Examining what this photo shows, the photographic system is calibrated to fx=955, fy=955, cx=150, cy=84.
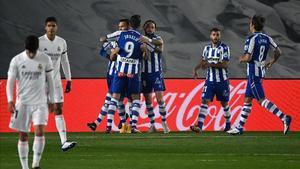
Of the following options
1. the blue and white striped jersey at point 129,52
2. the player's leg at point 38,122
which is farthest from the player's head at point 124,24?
the player's leg at point 38,122

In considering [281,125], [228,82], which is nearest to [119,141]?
[228,82]

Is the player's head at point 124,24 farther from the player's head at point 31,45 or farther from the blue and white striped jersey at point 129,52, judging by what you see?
the player's head at point 31,45

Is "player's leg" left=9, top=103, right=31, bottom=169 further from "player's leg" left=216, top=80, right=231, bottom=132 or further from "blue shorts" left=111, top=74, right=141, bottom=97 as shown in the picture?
"player's leg" left=216, top=80, right=231, bottom=132

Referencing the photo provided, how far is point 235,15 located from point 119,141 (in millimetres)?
9972

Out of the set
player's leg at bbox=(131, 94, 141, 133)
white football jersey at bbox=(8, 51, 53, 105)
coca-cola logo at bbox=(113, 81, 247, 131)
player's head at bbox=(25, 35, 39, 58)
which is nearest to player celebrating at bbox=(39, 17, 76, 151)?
white football jersey at bbox=(8, 51, 53, 105)

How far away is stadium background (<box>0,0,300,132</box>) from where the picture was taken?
24.3 m

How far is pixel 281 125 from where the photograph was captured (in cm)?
1945

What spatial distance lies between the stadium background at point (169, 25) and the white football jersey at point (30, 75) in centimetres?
1314

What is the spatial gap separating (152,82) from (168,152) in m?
4.87

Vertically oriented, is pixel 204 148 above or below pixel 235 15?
below

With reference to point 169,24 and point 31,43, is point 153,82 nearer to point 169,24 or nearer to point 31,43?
point 169,24

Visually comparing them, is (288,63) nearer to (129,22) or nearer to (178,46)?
(178,46)

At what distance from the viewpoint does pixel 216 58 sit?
18.1m

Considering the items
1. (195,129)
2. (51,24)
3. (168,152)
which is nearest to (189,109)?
(195,129)
